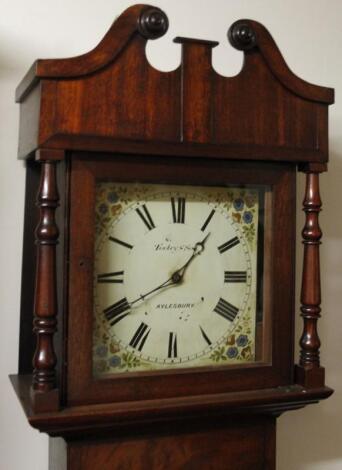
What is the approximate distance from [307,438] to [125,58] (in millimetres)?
771

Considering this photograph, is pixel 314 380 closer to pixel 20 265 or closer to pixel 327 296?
pixel 327 296

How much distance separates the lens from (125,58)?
0.88 meters

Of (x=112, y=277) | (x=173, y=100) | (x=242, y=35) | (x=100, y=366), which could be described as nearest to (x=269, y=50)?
(x=242, y=35)

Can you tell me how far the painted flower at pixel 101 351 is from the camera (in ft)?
2.96

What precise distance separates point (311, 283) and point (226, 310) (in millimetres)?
129

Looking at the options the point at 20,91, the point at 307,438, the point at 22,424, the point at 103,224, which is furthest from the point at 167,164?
the point at 307,438

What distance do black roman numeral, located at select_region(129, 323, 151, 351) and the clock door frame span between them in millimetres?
37

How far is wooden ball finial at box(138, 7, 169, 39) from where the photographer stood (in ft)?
2.86

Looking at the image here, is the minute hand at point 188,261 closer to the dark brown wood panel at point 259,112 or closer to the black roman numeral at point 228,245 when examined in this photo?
the black roman numeral at point 228,245

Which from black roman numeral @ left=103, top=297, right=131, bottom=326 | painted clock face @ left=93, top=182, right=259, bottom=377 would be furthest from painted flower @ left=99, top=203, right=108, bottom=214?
black roman numeral @ left=103, top=297, right=131, bottom=326

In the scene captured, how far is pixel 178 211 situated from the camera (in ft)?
3.11

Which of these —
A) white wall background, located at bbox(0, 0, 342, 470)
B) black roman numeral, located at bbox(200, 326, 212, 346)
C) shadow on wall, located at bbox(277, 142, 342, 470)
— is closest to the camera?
black roman numeral, located at bbox(200, 326, 212, 346)

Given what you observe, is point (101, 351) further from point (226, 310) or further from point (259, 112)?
point (259, 112)

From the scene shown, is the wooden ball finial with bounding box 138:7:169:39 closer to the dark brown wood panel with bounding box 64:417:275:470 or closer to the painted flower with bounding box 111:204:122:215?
the painted flower with bounding box 111:204:122:215
